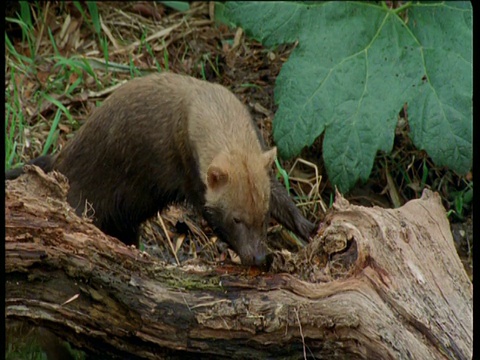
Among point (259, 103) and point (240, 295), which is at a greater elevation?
point (240, 295)

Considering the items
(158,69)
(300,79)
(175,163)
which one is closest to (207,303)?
(175,163)

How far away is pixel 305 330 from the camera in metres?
4.01

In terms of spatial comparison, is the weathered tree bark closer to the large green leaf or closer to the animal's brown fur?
the animal's brown fur

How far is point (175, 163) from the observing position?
217 inches

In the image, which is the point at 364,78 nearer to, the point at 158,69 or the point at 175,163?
the point at 175,163

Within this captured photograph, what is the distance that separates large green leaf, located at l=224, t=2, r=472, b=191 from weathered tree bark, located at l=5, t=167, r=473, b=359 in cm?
192

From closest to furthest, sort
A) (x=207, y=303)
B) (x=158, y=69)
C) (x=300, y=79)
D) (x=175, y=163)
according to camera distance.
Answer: (x=207, y=303)
(x=175, y=163)
(x=300, y=79)
(x=158, y=69)

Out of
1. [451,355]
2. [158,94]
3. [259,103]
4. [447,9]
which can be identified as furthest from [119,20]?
[451,355]

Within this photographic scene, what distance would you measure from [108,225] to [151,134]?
716 mm

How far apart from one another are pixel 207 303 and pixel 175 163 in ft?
5.33

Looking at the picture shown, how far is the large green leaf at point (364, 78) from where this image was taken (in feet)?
19.8

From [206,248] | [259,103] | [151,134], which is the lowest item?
[206,248]

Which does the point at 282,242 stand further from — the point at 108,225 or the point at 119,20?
the point at 119,20

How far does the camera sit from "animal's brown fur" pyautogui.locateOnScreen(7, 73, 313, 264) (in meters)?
4.95
